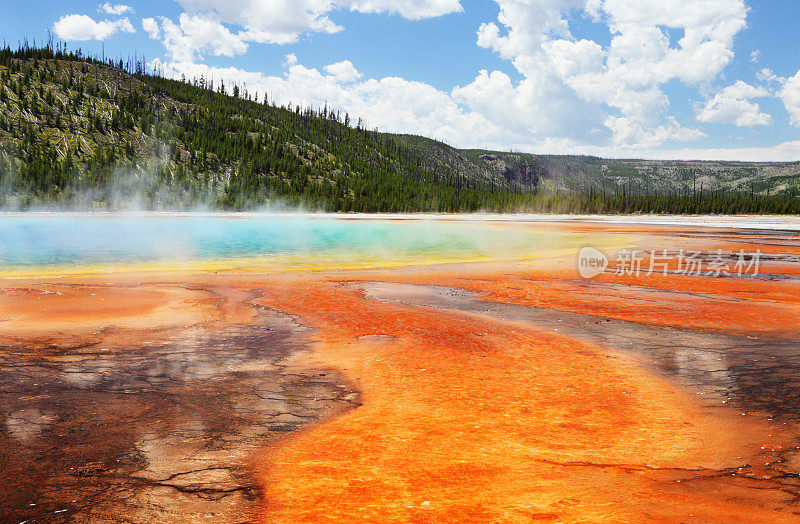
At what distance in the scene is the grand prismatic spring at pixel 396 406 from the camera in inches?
183

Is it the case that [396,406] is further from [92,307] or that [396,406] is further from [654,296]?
[654,296]

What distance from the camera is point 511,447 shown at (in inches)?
228

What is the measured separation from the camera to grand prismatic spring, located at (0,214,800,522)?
15.2 feet

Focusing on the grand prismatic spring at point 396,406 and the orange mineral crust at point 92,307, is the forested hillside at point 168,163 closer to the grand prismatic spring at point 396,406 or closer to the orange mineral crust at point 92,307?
the orange mineral crust at point 92,307

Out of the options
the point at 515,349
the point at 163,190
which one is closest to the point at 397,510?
the point at 515,349

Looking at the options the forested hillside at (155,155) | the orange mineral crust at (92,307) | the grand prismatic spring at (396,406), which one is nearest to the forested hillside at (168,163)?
the forested hillside at (155,155)

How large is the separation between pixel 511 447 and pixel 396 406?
1.77 metres

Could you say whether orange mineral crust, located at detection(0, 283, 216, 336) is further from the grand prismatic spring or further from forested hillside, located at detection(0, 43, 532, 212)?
forested hillside, located at detection(0, 43, 532, 212)

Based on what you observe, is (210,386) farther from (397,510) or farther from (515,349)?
(515,349)

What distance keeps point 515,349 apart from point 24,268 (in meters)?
20.8

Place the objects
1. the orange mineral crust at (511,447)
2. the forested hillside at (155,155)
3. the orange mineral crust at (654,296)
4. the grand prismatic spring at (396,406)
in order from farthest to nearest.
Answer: the forested hillside at (155,155), the orange mineral crust at (654,296), the grand prismatic spring at (396,406), the orange mineral crust at (511,447)

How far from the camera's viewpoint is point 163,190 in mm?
118500

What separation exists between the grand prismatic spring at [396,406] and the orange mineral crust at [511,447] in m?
0.03

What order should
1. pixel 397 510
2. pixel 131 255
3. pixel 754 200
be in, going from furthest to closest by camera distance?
1. pixel 754 200
2. pixel 131 255
3. pixel 397 510
